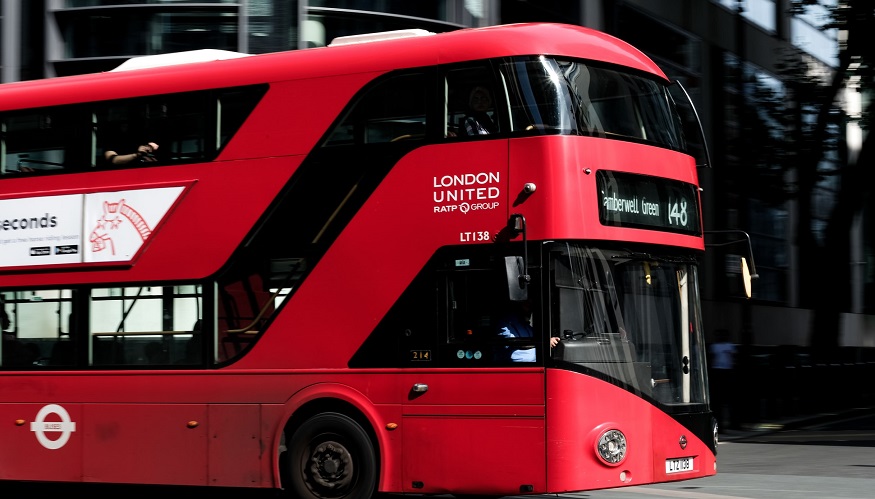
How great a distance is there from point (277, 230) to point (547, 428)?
117 inches

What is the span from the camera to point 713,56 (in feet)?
98.6

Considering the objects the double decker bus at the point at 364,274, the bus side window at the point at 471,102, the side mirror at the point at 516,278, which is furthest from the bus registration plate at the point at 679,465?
the bus side window at the point at 471,102

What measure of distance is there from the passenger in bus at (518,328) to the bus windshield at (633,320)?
A: 201mm

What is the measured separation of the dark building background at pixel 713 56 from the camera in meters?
18.4

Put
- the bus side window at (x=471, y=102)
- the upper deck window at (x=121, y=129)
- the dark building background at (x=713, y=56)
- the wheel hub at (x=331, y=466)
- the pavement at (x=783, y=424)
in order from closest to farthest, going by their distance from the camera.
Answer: the bus side window at (x=471, y=102) < the wheel hub at (x=331, y=466) < the upper deck window at (x=121, y=129) < the dark building background at (x=713, y=56) < the pavement at (x=783, y=424)

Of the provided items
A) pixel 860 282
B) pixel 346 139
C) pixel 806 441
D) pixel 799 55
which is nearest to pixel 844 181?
pixel 799 55

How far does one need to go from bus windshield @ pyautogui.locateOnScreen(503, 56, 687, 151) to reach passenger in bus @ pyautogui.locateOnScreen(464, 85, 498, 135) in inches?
8.2

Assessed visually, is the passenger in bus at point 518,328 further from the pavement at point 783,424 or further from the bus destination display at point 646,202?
the pavement at point 783,424

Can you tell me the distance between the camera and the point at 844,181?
2700cm

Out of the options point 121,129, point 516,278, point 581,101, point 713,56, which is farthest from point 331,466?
point 713,56

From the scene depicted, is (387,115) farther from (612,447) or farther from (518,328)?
(612,447)

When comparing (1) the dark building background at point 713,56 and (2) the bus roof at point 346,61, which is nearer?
(2) the bus roof at point 346,61

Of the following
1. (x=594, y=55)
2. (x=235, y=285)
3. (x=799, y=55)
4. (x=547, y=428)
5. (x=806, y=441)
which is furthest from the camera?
(x=799, y=55)

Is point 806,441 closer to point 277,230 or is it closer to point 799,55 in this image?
point 799,55
